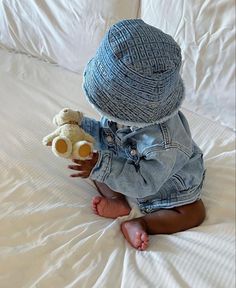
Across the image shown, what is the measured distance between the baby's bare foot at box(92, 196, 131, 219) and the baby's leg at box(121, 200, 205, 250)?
0.11ft

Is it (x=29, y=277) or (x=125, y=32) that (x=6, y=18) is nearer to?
(x=125, y=32)

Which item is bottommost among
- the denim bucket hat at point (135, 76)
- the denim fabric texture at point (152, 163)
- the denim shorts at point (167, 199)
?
the denim shorts at point (167, 199)

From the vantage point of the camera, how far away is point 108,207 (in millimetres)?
844

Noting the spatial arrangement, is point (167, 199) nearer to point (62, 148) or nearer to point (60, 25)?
point (62, 148)

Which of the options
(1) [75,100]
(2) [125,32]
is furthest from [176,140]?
(1) [75,100]

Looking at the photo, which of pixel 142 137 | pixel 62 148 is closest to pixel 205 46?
pixel 142 137

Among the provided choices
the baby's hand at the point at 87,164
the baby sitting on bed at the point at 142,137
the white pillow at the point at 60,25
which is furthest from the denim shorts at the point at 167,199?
the white pillow at the point at 60,25

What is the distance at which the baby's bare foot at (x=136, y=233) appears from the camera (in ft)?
2.57

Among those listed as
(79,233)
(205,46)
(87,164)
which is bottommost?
(79,233)

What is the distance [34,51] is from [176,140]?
714mm

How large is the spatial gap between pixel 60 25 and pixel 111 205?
2.08 feet

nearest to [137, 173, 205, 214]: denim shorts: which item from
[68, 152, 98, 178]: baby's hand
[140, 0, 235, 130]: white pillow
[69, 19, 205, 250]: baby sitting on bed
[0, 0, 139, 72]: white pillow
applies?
[69, 19, 205, 250]: baby sitting on bed

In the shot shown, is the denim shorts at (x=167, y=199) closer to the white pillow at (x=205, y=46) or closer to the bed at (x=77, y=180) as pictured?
the bed at (x=77, y=180)

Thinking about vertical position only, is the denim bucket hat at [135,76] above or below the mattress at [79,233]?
above
